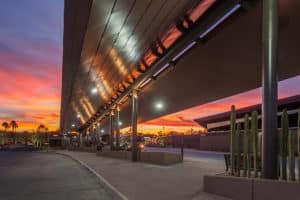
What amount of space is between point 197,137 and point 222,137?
513 inches

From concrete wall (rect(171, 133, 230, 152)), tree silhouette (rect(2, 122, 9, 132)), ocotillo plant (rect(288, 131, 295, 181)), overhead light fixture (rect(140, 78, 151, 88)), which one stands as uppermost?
overhead light fixture (rect(140, 78, 151, 88))

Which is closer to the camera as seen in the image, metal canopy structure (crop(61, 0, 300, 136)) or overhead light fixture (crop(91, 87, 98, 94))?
metal canopy structure (crop(61, 0, 300, 136))

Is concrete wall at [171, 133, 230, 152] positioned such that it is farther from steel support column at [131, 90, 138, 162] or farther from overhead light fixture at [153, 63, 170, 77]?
overhead light fixture at [153, 63, 170, 77]

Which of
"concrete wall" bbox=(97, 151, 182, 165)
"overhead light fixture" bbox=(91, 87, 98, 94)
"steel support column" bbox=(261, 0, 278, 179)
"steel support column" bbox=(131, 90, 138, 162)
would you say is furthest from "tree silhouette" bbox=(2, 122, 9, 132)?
"steel support column" bbox=(261, 0, 278, 179)

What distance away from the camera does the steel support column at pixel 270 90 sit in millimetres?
6883

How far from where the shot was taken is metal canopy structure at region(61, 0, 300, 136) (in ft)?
32.3

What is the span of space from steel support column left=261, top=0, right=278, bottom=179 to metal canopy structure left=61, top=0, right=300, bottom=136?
1.87 metres

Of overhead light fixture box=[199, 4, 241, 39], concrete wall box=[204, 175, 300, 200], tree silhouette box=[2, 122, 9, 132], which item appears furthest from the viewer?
tree silhouette box=[2, 122, 9, 132]

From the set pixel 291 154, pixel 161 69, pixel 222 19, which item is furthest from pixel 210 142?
pixel 291 154

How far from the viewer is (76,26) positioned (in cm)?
1124

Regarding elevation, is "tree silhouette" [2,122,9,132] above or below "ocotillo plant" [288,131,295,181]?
above

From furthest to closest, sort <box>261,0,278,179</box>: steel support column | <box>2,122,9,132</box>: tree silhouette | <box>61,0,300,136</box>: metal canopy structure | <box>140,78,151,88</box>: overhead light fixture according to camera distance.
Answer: <box>2,122,9,132</box>: tree silhouette < <box>140,78,151,88</box>: overhead light fixture < <box>61,0,300,136</box>: metal canopy structure < <box>261,0,278,179</box>: steel support column

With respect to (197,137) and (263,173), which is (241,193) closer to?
(263,173)

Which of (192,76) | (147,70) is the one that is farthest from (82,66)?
(192,76)
